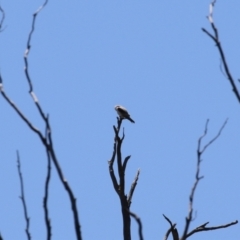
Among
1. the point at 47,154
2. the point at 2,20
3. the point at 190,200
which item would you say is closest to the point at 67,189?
the point at 47,154

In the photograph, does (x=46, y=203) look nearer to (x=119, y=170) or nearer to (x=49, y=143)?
(x=49, y=143)

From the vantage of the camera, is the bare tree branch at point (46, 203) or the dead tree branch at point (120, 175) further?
the dead tree branch at point (120, 175)

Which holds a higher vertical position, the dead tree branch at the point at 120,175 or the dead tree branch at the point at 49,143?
the dead tree branch at the point at 120,175

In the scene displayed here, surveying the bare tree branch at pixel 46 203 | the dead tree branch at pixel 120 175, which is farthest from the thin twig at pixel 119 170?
the bare tree branch at pixel 46 203

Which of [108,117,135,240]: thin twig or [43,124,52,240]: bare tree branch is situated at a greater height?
[108,117,135,240]: thin twig

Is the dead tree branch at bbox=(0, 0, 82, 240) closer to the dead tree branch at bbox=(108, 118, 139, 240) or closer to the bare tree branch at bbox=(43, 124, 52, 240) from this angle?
the bare tree branch at bbox=(43, 124, 52, 240)

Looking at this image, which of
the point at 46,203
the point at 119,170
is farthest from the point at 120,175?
the point at 46,203

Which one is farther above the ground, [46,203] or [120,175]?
[120,175]

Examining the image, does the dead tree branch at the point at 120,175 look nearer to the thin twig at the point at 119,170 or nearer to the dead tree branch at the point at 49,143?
the thin twig at the point at 119,170

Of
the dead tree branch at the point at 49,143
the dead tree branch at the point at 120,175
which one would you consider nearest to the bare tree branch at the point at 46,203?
the dead tree branch at the point at 49,143

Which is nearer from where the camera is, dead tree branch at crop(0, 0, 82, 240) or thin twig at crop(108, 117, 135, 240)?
dead tree branch at crop(0, 0, 82, 240)

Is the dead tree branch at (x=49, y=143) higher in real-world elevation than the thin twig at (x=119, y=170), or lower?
lower

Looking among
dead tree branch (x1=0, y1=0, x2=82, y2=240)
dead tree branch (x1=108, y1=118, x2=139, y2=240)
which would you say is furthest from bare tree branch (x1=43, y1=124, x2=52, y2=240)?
dead tree branch (x1=108, y1=118, x2=139, y2=240)

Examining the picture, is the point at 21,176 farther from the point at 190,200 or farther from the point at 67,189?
the point at 190,200
